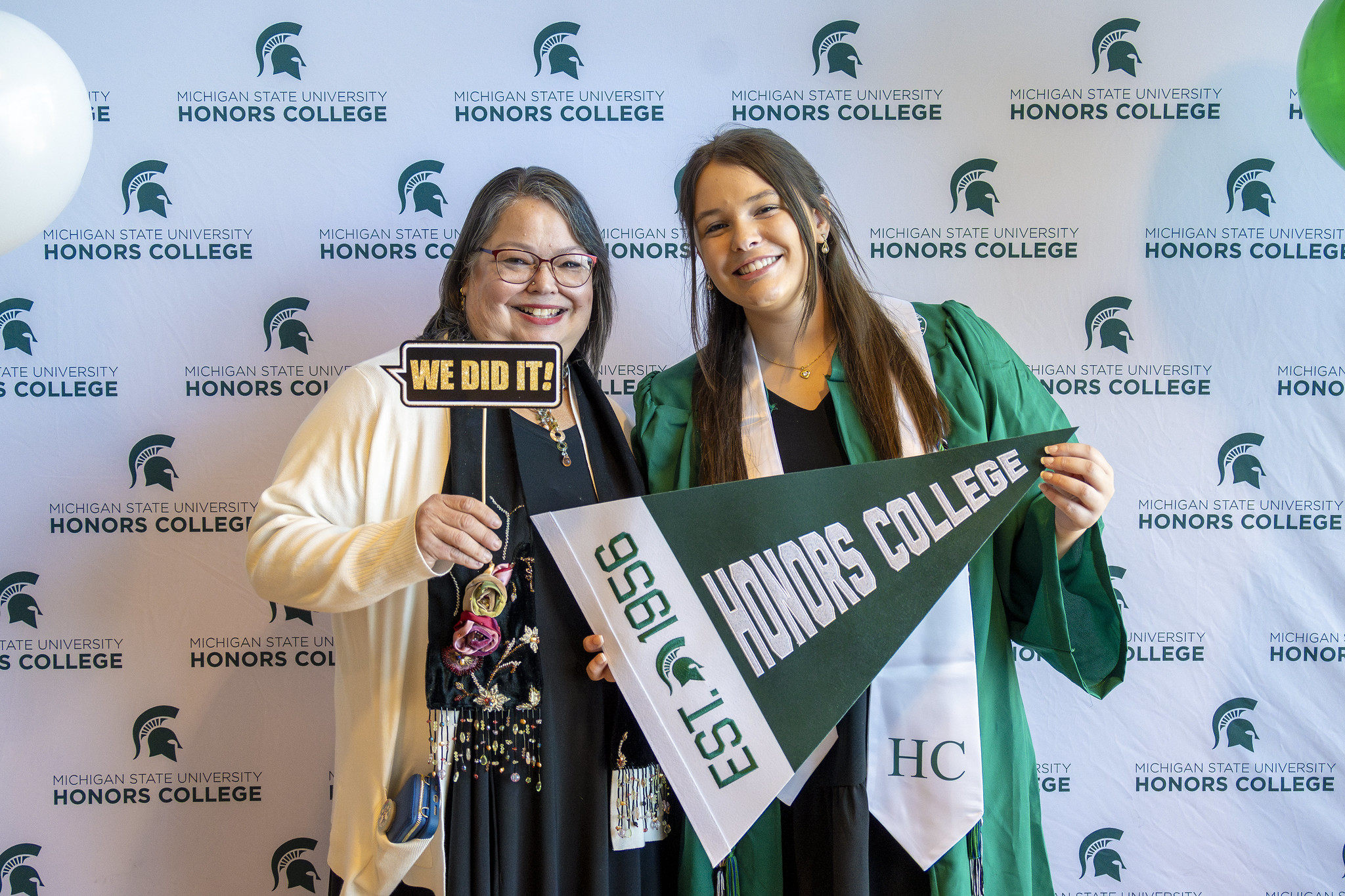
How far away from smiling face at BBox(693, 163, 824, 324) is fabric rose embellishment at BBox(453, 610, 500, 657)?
2.37 feet

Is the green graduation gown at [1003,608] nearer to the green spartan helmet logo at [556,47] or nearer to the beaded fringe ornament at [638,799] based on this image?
the beaded fringe ornament at [638,799]

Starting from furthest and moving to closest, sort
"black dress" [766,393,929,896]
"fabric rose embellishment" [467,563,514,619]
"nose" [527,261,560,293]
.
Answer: "nose" [527,261,560,293] < "black dress" [766,393,929,896] < "fabric rose embellishment" [467,563,514,619]

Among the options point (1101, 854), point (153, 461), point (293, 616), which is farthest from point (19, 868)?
point (1101, 854)

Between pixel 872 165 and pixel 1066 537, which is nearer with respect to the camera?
pixel 1066 537

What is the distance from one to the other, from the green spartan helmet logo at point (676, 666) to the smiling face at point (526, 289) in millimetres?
539

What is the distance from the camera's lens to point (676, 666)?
1337 millimetres

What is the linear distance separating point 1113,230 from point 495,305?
60.2 inches

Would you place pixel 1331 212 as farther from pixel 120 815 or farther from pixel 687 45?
pixel 120 815

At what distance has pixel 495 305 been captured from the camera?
4.82ft

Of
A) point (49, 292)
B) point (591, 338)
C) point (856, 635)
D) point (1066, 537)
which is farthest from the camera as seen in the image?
point (49, 292)

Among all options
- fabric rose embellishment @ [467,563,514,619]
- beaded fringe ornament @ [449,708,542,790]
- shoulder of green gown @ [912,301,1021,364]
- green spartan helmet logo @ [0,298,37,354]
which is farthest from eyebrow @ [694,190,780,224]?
green spartan helmet logo @ [0,298,37,354]

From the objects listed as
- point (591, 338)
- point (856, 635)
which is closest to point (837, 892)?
point (856, 635)

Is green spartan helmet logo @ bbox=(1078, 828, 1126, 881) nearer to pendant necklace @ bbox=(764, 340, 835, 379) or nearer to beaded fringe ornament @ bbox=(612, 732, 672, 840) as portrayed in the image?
Answer: beaded fringe ornament @ bbox=(612, 732, 672, 840)

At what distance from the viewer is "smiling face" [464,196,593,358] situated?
1475mm
